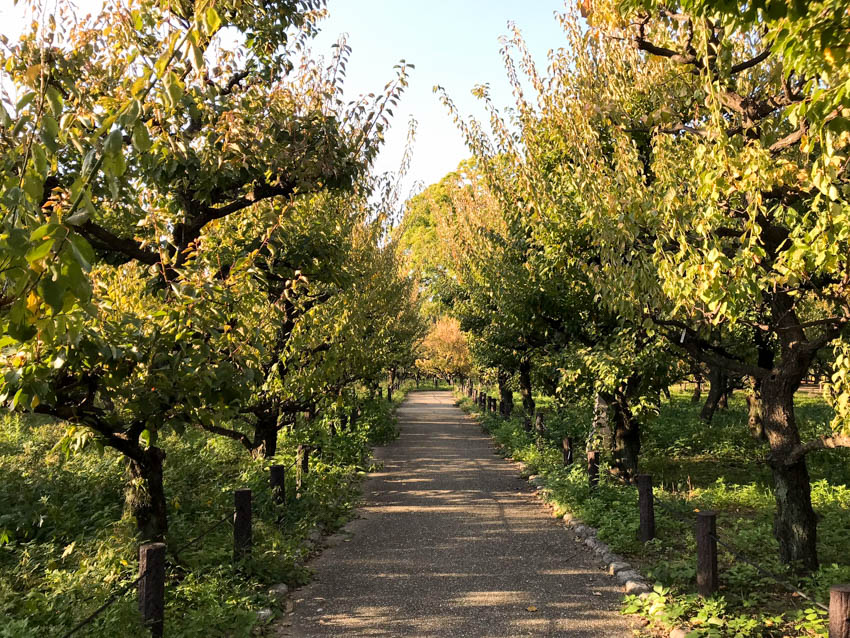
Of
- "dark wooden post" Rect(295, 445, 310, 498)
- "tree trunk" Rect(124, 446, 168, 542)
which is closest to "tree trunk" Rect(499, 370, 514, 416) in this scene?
"dark wooden post" Rect(295, 445, 310, 498)

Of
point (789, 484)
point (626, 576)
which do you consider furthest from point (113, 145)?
point (789, 484)

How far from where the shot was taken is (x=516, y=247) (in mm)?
13734

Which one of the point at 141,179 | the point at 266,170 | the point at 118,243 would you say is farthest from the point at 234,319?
the point at 141,179

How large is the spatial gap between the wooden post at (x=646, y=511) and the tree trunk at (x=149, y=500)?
5756mm

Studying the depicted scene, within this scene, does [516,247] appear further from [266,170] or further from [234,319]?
[234,319]

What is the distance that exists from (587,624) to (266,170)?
589cm

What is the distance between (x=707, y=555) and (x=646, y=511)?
75.4 inches

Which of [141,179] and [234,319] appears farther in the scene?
[141,179]

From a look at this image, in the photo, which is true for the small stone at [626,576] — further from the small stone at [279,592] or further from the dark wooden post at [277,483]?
the dark wooden post at [277,483]

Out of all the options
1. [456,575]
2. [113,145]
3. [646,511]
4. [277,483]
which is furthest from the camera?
[277,483]

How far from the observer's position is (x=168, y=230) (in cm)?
741

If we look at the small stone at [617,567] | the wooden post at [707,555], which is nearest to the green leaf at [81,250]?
the wooden post at [707,555]

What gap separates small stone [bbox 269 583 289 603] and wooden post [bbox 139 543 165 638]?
1525 mm

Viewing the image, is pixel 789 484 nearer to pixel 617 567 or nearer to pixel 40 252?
pixel 617 567
